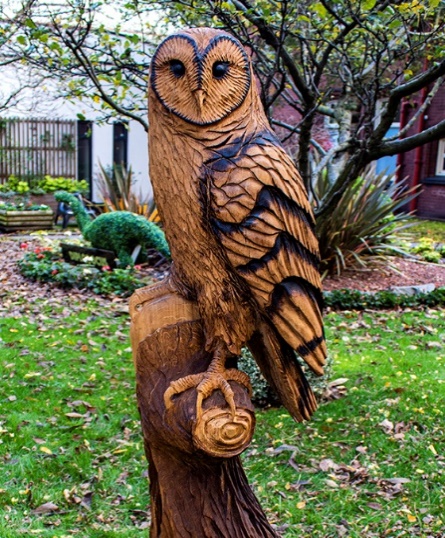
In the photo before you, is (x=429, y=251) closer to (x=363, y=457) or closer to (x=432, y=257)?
(x=432, y=257)

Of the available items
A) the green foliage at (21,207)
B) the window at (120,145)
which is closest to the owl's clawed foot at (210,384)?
the green foliage at (21,207)

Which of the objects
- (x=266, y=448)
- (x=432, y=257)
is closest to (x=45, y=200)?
(x=432, y=257)

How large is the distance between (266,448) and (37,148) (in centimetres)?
1325

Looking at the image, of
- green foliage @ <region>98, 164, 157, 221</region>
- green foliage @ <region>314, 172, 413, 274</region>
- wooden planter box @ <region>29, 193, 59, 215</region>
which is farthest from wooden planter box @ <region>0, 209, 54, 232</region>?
green foliage @ <region>314, 172, 413, 274</region>

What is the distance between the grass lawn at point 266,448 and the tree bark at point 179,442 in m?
1.33

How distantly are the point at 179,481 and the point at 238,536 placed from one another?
0.26 meters

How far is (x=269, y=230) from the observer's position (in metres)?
1.89

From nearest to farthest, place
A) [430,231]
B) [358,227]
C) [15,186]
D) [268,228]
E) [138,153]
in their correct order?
[268,228]
[358,227]
[430,231]
[15,186]
[138,153]

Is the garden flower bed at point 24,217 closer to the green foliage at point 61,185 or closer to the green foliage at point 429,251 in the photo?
the green foliage at point 61,185

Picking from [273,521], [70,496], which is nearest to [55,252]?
[70,496]

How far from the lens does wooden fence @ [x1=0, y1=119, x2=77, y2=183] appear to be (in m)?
15.2

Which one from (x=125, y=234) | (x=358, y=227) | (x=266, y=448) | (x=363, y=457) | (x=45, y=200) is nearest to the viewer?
(x=363, y=457)

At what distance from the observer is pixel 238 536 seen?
1922 millimetres

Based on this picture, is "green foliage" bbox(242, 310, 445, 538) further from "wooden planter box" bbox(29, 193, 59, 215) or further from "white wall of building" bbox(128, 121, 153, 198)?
"white wall of building" bbox(128, 121, 153, 198)
